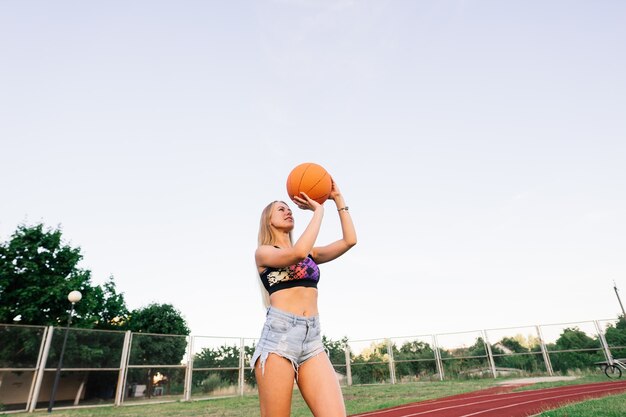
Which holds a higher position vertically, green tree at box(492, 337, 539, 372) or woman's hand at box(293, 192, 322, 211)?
woman's hand at box(293, 192, 322, 211)

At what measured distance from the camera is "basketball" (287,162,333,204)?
3367 millimetres

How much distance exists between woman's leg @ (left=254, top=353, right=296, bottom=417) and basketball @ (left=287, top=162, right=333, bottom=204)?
4.84ft

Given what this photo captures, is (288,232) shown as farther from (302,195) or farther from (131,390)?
(131,390)

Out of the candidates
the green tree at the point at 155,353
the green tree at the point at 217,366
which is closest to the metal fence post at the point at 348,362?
the green tree at the point at 217,366

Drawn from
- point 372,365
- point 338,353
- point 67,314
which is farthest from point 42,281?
point 372,365

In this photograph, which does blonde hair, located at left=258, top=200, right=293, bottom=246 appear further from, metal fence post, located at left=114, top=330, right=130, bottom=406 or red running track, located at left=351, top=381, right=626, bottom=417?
metal fence post, located at left=114, top=330, right=130, bottom=406

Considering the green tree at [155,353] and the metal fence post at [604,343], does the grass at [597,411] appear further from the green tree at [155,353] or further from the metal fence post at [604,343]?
the green tree at [155,353]

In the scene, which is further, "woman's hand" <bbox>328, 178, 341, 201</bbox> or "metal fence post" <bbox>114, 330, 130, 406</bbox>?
"metal fence post" <bbox>114, 330, 130, 406</bbox>

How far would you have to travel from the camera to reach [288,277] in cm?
266

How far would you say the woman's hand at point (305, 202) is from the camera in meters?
3.00

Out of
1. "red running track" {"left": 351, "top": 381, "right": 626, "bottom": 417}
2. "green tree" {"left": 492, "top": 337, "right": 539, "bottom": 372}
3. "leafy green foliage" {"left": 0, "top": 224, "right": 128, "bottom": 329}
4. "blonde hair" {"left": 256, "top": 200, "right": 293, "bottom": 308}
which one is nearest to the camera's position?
"blonde hair" {"left": 256, "top": 200, "right": 293, "bottom": 308}

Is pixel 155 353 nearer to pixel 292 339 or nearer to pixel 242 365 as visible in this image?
pixel 242 365

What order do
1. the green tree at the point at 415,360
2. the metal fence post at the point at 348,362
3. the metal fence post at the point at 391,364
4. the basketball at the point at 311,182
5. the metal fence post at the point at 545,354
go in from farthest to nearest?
the metal fence post at the point at 348,362 < the metal fence post at the point at 391,364 < the green tree at the point at 415,360 < the metal fence post at the point at 545,354 < the basketball at the point at 311,182

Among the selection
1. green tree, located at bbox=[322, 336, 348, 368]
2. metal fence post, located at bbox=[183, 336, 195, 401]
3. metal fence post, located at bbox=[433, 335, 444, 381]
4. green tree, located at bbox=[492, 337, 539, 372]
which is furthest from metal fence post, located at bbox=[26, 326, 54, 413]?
green tree, located at bbox=[492, 337, 539, 372]
